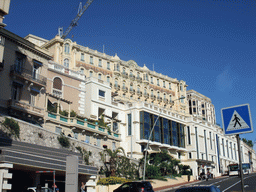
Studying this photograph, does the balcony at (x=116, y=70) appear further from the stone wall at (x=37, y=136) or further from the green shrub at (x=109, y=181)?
the green shrub at (x=109, y=181)

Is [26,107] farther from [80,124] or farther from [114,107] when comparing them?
[114,107]

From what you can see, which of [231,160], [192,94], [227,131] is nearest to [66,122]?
[227,131]

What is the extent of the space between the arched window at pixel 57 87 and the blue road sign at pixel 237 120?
36630mm

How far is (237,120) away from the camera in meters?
7.64

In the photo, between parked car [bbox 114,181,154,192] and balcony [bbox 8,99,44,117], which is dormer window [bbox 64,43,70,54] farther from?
parked car [bbox 114,181,154,192]

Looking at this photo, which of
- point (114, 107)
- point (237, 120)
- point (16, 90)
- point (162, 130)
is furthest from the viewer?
point (162, 130)

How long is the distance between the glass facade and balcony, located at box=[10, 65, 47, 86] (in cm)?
2250

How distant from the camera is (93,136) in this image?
134ft

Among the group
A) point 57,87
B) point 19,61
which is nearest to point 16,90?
point 19,61

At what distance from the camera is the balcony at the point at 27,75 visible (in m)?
31.1

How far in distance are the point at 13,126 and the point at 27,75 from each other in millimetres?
8997

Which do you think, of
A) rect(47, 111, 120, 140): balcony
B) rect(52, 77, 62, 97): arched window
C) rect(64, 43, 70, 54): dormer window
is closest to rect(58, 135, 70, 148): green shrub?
rect(47, 111, 120, 140): balcony

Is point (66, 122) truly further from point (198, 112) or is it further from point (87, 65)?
point (198, 112)

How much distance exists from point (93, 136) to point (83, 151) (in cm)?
930
